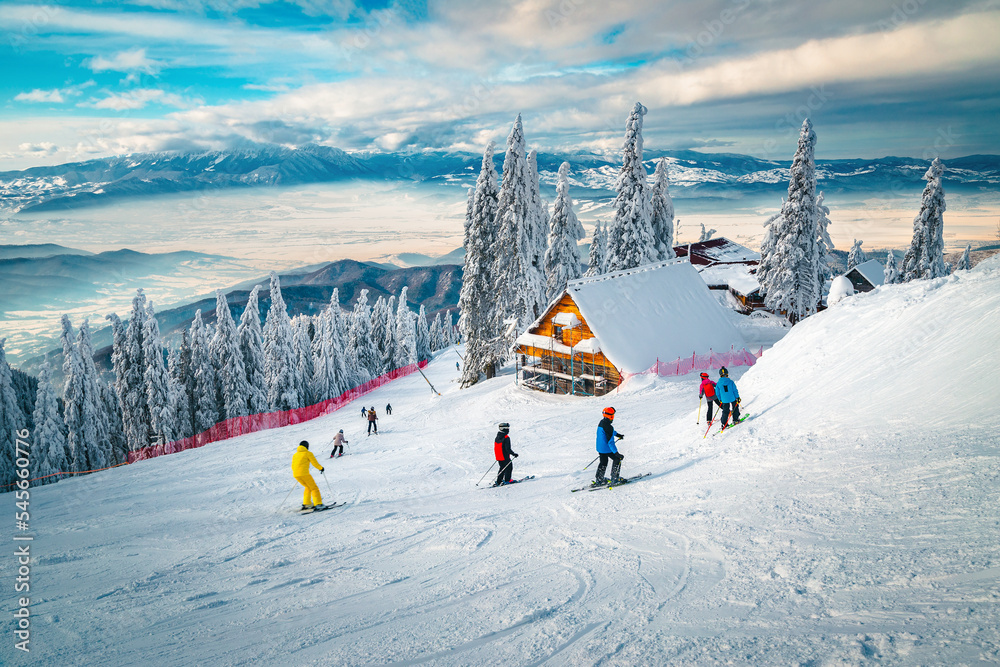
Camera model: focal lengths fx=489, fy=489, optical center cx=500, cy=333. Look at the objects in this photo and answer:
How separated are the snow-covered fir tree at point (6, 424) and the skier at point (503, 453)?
Answer: 36.0 m

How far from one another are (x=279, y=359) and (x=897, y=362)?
39603 mm

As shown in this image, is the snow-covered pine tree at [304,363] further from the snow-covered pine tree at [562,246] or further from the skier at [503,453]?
the skier at [503,453]

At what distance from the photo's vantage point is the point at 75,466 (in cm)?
3209

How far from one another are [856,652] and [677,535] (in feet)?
9.78

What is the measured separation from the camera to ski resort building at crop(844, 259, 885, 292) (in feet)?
184

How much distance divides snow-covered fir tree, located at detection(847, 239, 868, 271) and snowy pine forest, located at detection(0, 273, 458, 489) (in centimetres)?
6333

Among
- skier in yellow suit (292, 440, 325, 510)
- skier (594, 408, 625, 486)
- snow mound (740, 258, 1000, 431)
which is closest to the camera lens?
snow mound (740, 258, 1000, 431)

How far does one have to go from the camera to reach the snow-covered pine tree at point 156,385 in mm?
34750

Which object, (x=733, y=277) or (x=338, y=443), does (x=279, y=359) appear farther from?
(x=733, y=277)

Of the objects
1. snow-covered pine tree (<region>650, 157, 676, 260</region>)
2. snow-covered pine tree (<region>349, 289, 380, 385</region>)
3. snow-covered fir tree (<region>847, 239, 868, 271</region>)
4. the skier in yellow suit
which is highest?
snow-covered pine tree (<region>650, 157, 676, 260</region>)

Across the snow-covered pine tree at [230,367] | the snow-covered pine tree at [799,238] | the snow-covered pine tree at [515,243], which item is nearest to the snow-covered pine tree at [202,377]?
the snow-covered pine tree at [230,367]

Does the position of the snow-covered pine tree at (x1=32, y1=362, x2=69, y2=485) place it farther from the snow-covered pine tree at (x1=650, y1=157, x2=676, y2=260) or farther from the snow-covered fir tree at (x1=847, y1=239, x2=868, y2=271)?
the snow-covered fir tree at (x1=847, y1=239, x2=868, y2=271)

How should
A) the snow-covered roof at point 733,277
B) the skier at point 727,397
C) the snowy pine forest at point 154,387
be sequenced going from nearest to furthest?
1. the skier at point 727,397
2. the snowy pine forest at point 154,387
3. the snow-covered roof at point 733,277

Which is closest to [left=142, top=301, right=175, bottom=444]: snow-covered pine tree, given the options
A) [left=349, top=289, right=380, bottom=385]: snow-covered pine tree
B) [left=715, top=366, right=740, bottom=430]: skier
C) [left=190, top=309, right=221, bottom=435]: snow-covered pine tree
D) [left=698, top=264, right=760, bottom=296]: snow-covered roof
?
[left=190, top=309, right=221, bottom=435]: snow-covered pine tree
